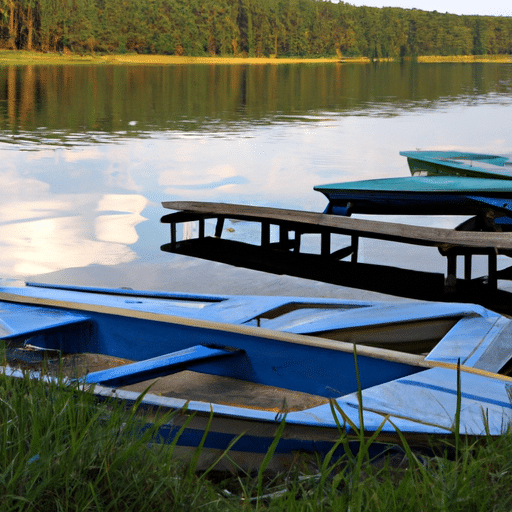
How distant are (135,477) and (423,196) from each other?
21.5 feet

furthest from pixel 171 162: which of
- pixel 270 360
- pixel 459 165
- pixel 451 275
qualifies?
A: pixel 270 360

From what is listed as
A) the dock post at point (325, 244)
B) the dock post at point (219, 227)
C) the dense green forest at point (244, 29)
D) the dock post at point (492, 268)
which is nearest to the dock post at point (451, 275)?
the dock post at point (492, 268)

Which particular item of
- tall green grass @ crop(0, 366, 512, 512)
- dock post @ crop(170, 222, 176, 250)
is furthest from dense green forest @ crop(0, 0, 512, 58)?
tall green grass @ crop(0, 366, 512, 512)

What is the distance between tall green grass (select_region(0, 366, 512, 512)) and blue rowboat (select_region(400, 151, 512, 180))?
7.38 meters

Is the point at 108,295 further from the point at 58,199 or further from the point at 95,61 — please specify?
the point at 95,61

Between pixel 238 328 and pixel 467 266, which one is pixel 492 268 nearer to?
pixel 467 266

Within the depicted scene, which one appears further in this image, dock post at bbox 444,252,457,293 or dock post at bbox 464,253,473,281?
dock post at bbox 464,253,473,281

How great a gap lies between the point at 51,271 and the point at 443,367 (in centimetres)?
443

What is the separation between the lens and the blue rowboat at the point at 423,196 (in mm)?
7660

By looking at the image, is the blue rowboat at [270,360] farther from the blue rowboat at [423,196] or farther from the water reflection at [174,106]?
the water reflection at [174,106]

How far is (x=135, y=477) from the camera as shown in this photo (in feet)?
6.35

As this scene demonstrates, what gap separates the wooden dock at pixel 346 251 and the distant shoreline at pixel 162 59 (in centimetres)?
6502

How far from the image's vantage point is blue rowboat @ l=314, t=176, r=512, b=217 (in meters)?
7.66

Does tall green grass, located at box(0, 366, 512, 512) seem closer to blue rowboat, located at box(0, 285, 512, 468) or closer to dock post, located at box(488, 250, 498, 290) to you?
blue rowboat, located at box(0, 285, 512, 468)
